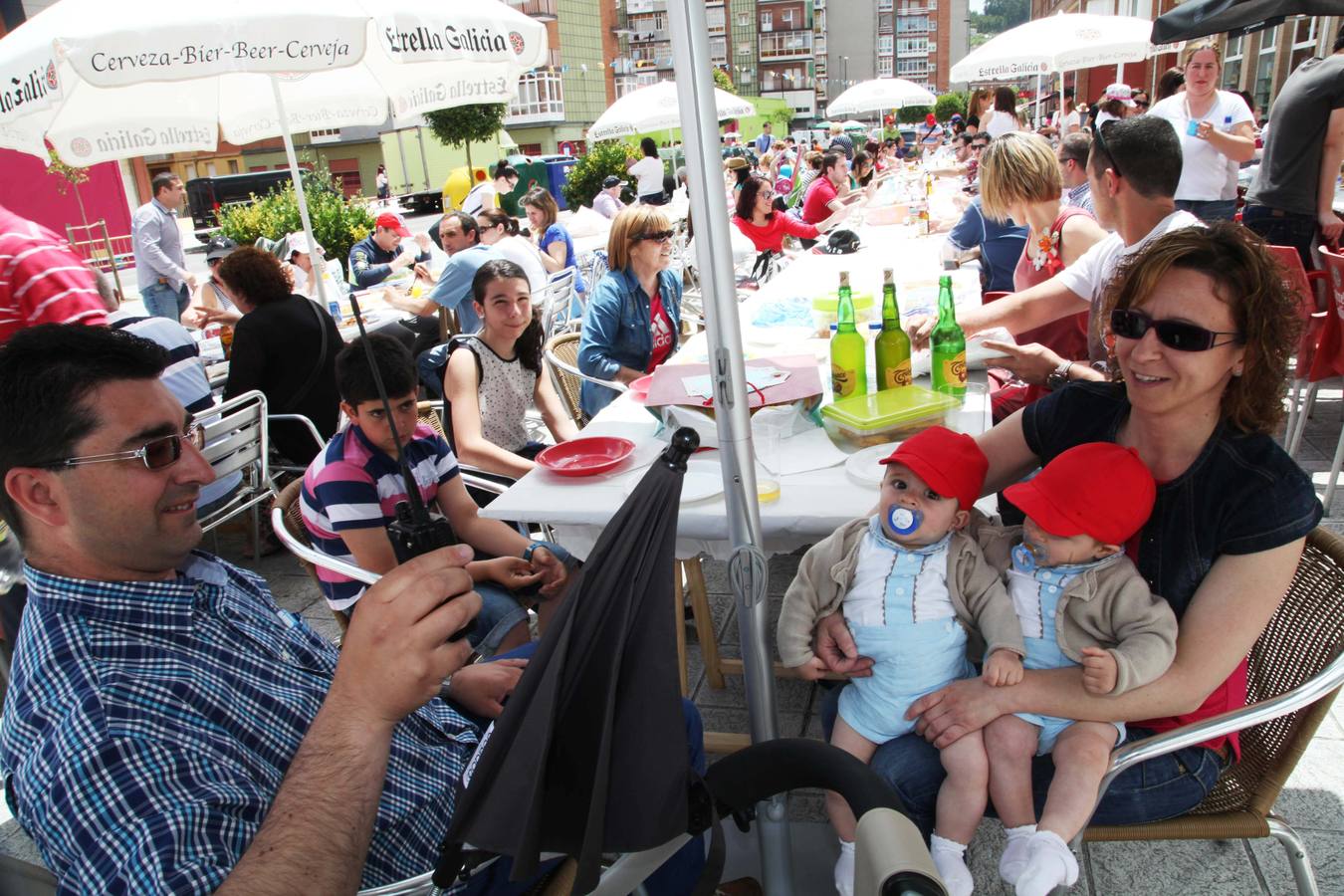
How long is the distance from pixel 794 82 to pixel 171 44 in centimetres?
7955

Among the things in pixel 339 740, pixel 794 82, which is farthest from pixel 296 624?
pixel 794 82

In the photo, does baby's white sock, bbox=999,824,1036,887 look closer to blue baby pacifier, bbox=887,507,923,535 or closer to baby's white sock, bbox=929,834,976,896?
baby's white sock, bbox=929,834,976,896

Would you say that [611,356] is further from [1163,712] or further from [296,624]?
[1163,712]

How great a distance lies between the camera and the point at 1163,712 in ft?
5.06

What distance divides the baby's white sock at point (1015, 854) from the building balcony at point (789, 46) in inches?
3180

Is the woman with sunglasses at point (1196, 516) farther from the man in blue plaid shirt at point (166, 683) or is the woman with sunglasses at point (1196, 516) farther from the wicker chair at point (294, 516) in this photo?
the wicker chair at point (294, 516)

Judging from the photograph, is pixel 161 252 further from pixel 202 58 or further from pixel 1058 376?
pixel 1058 376

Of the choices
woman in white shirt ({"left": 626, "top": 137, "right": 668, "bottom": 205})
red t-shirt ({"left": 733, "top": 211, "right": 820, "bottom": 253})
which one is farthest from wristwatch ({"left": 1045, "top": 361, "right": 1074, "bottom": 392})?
woman in white shirt ({"left": 626, "top": 137, "right": 668, "bottom": 205})

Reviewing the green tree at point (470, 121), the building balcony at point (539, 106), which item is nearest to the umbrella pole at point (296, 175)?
the green tree at point (470, 121)

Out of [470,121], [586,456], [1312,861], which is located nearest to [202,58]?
[586,456]

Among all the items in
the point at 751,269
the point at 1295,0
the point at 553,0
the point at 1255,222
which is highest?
the point at 553,0

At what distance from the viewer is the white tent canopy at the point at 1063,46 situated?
27.3ft

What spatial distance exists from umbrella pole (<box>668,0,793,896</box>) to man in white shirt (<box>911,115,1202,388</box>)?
1.57 meters

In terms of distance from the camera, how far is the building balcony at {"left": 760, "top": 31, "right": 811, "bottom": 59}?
244ft
